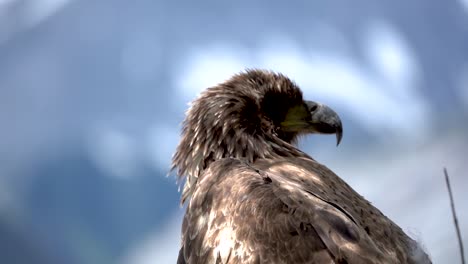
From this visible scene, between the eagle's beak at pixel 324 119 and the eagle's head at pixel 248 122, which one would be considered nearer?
the eagle's head at pixel 248 122

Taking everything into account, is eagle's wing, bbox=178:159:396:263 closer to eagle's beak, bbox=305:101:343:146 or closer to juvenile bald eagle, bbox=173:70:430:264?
juvenile bald eagle, bbox=173:70:430:264

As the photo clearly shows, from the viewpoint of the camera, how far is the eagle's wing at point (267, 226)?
3008 millimetres

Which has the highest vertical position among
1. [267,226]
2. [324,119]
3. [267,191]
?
[324,119]

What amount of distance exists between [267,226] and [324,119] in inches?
66.2

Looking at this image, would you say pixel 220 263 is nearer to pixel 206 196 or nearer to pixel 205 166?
pixel 206 196

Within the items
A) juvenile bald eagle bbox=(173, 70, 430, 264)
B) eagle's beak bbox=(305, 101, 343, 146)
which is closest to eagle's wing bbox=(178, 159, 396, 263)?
juvenile bald eagle bbox=(173, 70, 430, 264)

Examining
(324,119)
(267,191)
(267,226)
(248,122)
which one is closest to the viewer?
(267,226)

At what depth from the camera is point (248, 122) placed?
14.5ft

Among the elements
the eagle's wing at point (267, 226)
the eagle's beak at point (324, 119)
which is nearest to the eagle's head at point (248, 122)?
the eagle's beak at point (324, 119)

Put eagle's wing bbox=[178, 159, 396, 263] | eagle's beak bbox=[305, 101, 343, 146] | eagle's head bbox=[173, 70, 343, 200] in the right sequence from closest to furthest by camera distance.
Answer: eagle's wing bbox=[178, 159, 396, 263] < eagle's head bbox=[173, 70, 343, 200] < eagle's beak bbox=[305, 101, 343, 146]

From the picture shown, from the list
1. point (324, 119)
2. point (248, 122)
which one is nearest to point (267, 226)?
point (248, 122)

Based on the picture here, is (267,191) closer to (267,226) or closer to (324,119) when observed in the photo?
(267,226)

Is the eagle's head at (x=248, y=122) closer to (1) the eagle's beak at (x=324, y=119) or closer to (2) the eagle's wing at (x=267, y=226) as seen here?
(1) the eagle's beak at (x=324, y=119)

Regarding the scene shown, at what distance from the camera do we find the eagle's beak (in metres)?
4.73
